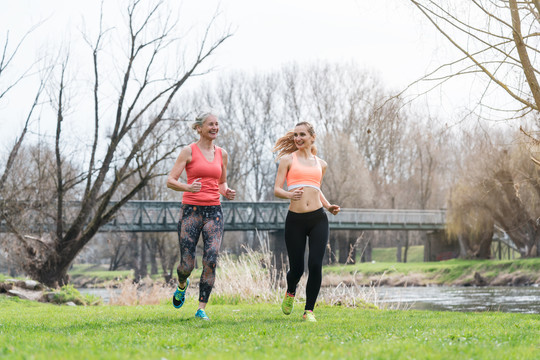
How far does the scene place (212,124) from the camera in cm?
733

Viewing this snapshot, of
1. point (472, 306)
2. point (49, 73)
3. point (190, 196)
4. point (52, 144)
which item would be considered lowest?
point (472, 306)

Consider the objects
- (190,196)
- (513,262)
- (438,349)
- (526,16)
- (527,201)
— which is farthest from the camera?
(513,262)

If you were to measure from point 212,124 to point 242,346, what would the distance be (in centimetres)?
324

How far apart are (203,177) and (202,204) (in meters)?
0.31

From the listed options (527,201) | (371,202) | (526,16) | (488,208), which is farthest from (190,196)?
(371,202)

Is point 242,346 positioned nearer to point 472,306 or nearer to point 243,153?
point 472,306

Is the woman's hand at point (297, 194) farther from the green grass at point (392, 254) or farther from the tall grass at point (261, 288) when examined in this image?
the green grass at point (392, 254)

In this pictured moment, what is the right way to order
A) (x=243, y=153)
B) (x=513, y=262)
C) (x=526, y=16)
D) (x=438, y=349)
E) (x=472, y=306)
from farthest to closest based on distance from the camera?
(x=243, y=153) < (x=513, y=262) < (x=472, y=306) < (x=526, y=16) < (x=438, y=349)

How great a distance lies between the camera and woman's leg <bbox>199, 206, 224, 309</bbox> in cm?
698

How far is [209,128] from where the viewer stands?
23.9 ft

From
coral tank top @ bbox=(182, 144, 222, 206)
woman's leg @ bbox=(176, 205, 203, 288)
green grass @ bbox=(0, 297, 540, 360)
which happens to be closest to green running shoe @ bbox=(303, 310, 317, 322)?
green grass @ bbox=(0, 297, 540, 360)

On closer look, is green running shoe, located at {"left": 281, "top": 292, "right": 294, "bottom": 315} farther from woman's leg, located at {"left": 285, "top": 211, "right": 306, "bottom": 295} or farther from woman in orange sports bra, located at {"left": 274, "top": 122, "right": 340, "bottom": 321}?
woman's leg, located at {"left": 285, "top": 211, "right": 306, "bottom": 295}

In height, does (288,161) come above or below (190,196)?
above

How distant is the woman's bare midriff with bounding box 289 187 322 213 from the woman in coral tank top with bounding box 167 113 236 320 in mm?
742
